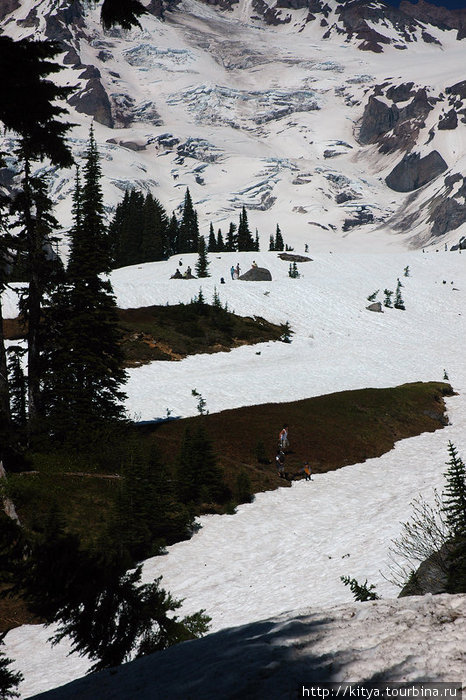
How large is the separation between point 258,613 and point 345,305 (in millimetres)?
58997

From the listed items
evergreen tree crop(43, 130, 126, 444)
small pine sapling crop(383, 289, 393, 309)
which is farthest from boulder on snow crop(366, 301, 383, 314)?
evergreen tree crop(43, 130, 126, 444)

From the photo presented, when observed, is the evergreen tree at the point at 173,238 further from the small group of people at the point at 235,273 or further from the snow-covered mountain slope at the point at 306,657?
the snow-covered mountain slope at the point at 306,657

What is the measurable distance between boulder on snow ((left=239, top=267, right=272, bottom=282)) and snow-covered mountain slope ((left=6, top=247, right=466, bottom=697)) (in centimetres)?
208

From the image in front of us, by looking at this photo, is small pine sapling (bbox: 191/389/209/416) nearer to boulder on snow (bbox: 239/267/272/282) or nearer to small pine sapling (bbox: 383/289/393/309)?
boulder on snow (bbox: 239/267/272/282)

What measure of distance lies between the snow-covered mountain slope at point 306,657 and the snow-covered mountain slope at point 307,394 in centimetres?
657

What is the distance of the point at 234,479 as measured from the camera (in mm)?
23812

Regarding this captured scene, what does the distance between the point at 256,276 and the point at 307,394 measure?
35.9 m

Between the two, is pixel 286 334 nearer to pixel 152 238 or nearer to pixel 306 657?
pixel 152 238

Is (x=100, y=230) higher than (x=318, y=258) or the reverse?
the reverse

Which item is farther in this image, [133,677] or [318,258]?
[318,258]

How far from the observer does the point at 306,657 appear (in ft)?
13.1

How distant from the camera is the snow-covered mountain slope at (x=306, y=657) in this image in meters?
3.59

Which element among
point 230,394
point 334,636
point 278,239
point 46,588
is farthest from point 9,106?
point 278,239

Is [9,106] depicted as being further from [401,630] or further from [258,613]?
[258,613]
